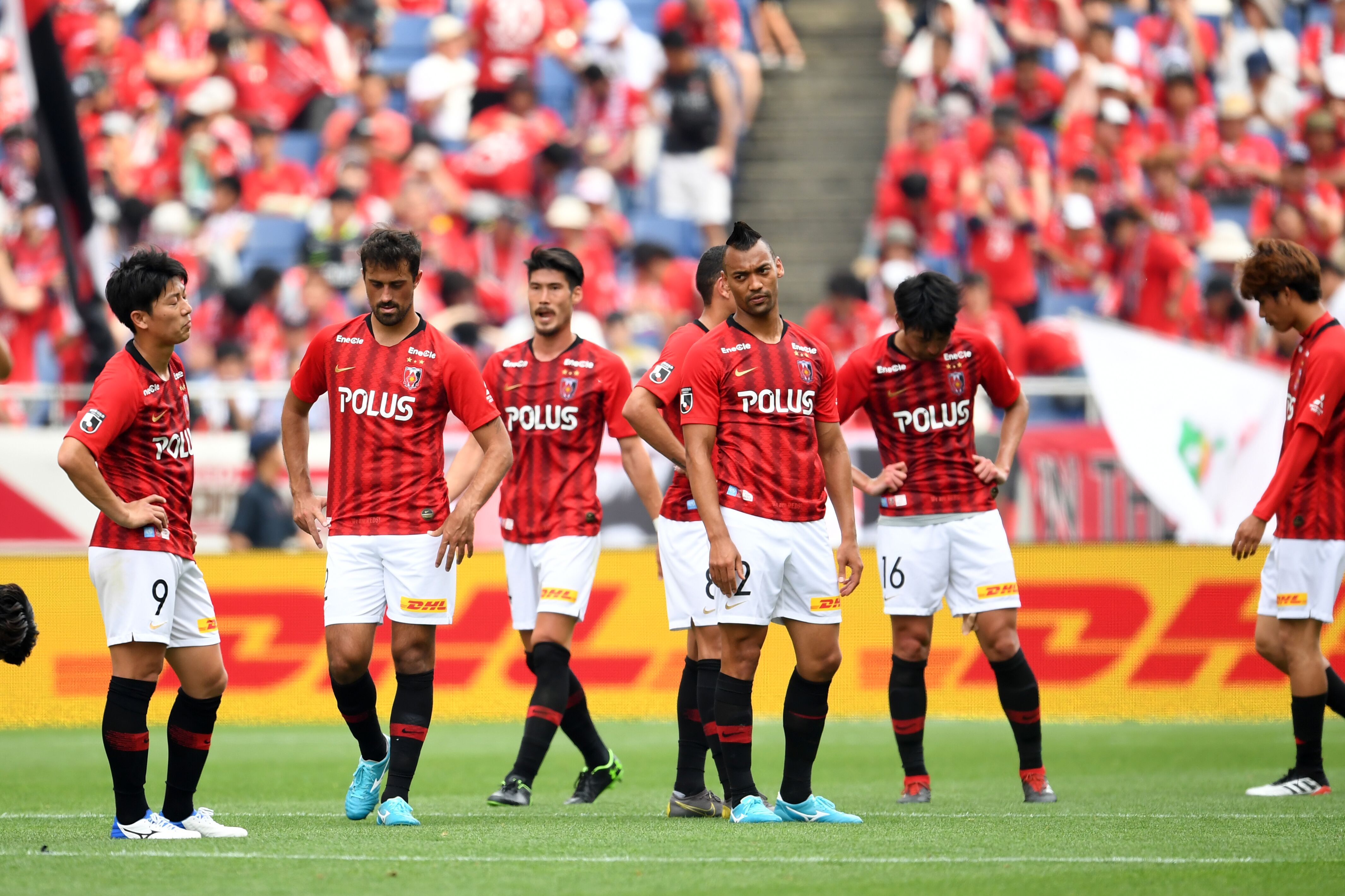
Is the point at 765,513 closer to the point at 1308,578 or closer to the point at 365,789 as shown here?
the point at 365,789

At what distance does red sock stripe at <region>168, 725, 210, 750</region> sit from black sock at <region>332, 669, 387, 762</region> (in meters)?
0.66

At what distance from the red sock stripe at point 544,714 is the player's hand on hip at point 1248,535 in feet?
11.6

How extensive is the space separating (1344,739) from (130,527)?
8.62 meters

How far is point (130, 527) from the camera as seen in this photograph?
6555 mm

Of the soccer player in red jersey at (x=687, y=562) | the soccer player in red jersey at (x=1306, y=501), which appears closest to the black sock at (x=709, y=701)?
Result: the soccer player in red jersey at (x=687, y=562)

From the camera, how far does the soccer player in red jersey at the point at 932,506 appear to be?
8.31m

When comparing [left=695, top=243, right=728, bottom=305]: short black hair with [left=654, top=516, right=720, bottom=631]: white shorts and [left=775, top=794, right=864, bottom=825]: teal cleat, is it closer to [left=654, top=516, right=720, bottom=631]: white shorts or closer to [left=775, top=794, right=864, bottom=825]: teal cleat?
[left=654, top=516, right=720, bottom=631]: white shorts

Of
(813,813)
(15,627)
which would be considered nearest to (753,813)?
(813,813)

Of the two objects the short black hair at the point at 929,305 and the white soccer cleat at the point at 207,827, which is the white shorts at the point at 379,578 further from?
the short black hair at the point at 929,305

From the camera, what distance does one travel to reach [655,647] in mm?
13188

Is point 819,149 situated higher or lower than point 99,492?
higher

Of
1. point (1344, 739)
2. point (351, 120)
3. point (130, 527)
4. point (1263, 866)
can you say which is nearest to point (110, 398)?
point (130, 527)

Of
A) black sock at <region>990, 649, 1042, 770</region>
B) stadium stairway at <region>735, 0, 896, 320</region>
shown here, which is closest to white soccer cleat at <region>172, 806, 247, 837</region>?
black sock at <region>990, 649, 1042, 770</region>

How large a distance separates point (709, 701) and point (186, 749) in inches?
94.8
